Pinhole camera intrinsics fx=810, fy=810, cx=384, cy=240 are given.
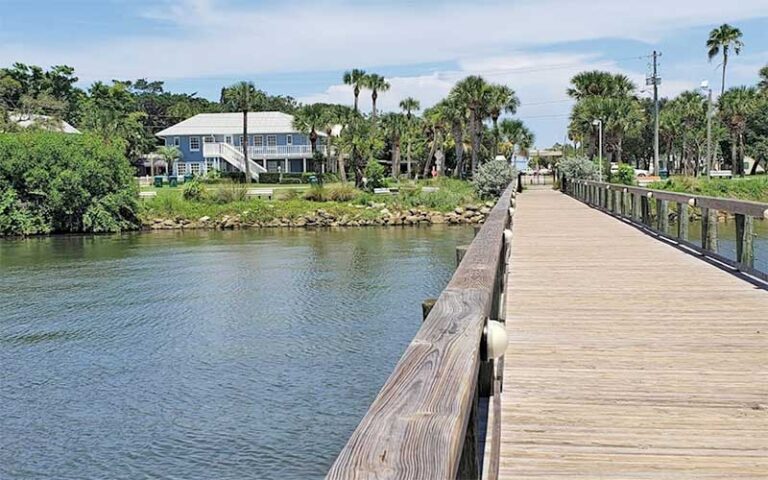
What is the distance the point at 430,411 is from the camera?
5.78 ft

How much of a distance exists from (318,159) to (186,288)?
4074cm

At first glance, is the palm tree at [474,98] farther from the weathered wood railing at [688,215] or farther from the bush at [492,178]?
the weathered wood railing at [688,215]

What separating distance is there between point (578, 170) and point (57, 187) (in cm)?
2619

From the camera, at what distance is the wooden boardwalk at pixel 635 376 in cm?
341

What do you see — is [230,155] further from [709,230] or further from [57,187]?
[709,230]

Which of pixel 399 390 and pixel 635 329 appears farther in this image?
pixel 635 329

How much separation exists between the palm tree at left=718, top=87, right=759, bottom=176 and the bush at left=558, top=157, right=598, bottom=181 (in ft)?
87.4

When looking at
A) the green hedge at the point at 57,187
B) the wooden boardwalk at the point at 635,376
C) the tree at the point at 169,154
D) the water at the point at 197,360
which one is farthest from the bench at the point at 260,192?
the wooden boardwalk at the point at 635,376

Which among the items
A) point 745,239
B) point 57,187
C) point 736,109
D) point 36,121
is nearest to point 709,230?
point 745,239

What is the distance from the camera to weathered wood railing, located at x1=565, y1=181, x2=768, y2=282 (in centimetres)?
854

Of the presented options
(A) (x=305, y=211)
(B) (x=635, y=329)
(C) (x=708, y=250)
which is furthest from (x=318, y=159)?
(B) (x=635, y=329)

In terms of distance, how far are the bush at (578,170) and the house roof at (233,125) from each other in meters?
30.2

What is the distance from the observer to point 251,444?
381 inches

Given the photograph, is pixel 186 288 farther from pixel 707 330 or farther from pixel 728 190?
pixel 728 190
